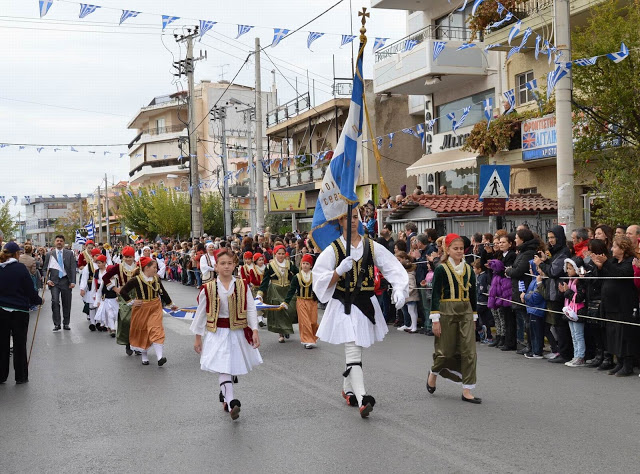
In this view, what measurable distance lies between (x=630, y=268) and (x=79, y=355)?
337 inches

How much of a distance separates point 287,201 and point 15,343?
27693 millimetres

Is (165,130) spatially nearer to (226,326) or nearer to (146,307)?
(146,307)

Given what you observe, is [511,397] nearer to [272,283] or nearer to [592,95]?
[272,283]

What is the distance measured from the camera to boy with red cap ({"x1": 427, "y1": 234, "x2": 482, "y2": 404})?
8.18 m

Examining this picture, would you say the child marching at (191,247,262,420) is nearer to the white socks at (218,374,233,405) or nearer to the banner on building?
the white socks at (218,374,233,405)

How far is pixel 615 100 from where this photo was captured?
546 inches

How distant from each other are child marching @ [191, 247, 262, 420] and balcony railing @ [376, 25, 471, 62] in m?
17.9

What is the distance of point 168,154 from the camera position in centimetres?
8181

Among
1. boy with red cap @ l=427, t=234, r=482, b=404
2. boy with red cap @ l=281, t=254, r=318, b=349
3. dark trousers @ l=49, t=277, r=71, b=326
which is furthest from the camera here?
dark trousers @ l=49, t=277, r=71, b=326

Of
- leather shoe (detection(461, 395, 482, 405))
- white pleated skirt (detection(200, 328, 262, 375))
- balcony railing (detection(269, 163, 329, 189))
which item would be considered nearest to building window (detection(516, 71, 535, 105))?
balcony railing (detection(269, 163, 329, 189))

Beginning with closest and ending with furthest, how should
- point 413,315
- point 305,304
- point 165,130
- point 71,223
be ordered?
point 305,304 < point 413,315 < point 165,130 < point 71,223

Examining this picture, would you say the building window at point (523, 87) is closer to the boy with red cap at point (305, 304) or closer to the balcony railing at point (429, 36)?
the balcony railing at point (429, 36)

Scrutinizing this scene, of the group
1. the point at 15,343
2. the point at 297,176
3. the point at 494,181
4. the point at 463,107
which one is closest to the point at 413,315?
the point at 494,181

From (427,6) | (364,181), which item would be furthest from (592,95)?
(364,181)
